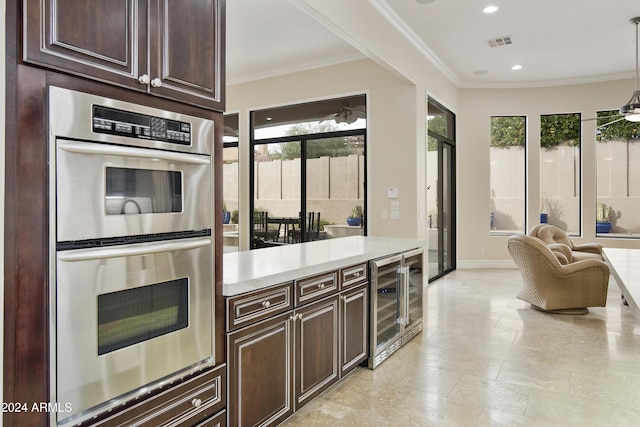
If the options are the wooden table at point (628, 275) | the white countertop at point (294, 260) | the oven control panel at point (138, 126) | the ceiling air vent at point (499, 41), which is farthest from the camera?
the ceiling air vent at point (499, 41)

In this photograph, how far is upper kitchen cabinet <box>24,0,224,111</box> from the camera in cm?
130

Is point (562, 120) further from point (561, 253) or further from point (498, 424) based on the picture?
point (498, 424)

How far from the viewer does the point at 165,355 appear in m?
1.68

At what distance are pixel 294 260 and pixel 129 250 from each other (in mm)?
1304

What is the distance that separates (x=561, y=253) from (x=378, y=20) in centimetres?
348

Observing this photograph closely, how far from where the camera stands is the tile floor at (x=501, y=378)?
249 centimetres

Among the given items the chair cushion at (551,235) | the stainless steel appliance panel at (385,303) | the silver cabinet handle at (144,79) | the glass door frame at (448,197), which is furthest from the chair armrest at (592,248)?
the silver cabinet handle at (144,79)

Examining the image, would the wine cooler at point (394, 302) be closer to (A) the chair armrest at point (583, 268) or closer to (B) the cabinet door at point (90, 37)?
(A) the chair armrest at point (583, 268)

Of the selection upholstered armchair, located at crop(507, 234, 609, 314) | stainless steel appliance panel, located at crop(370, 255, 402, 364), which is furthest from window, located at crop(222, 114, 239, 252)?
upholstered armchair, located at crop(507, 234, 609, 314)

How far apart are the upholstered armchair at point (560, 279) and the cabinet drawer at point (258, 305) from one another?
3.36 meters

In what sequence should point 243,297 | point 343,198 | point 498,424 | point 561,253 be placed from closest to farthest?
point 243,297 < point 498,424 < point 561,253 < point 343,198

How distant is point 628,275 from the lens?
235cm

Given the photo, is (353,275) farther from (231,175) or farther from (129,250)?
(231,175)

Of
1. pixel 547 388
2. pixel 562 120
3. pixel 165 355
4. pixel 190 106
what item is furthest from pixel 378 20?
pixel 562 120
